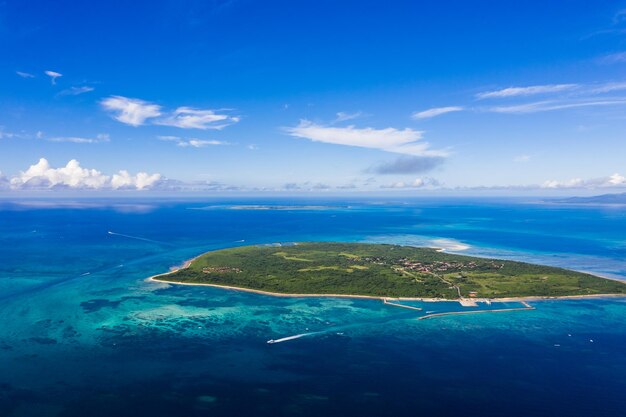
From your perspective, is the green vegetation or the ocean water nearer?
the ocean water

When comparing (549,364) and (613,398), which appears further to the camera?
(549,364)

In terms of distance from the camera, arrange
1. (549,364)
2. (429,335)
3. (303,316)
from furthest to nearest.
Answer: (303,316) < (429,335) < (549,364)

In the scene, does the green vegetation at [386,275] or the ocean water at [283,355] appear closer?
the ocean water at [283,355]

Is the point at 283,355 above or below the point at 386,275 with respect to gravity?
below

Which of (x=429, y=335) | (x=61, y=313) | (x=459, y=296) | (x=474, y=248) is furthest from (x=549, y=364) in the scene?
(x=474, y=248)

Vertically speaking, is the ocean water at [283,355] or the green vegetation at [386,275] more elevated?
the green vegetation at [386,275]

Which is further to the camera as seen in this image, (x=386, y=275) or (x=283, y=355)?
(x=386, y=275)

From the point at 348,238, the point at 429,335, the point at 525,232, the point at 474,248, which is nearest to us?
the point at 429,335

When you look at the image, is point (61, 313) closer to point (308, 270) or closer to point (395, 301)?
point (308, 270)
